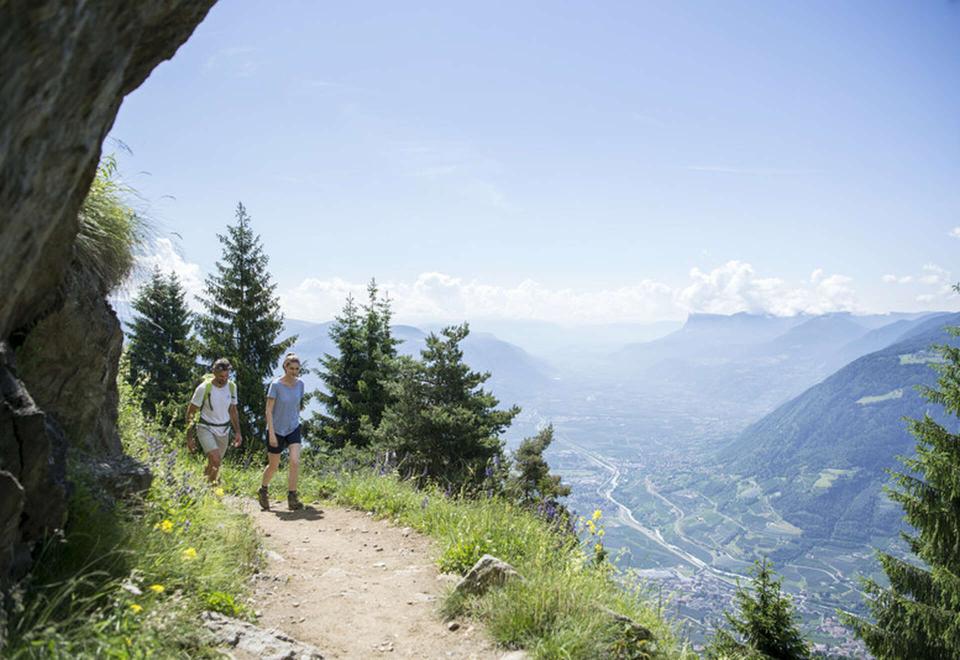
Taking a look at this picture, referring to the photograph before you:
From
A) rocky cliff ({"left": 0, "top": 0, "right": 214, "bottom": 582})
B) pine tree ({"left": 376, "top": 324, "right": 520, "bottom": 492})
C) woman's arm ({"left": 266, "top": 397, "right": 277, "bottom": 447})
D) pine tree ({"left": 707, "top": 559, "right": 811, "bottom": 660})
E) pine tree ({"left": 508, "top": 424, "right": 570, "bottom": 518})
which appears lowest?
pine tree ({"left": 508, "top": 424, "right": 570, "bottom": 518})

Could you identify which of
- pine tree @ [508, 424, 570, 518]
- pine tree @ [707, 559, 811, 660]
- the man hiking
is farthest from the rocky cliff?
pine tree @ [508, 424, 570, 518]

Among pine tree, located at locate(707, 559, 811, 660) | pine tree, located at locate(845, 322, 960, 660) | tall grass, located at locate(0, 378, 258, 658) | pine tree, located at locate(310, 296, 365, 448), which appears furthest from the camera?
pine tree, located at locate(310, 296, 365, 448)

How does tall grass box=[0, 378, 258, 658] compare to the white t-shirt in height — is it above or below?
below

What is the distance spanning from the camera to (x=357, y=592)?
5992 millimetres

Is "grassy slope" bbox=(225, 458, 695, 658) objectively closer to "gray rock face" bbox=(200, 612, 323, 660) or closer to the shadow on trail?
the shadow on trail

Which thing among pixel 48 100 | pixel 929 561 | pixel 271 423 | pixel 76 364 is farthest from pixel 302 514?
pixel 929 561

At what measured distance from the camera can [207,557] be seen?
16.3 ft

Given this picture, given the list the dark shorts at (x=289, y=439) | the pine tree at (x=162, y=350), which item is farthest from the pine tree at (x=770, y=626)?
the pine tree at (x=162, y=350)

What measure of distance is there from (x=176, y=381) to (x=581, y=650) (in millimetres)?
32210

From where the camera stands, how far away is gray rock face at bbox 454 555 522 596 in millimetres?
5324

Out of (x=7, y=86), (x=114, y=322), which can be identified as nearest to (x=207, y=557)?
(x=114, y=322)

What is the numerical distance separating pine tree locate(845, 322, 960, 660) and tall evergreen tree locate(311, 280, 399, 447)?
68.5 feet

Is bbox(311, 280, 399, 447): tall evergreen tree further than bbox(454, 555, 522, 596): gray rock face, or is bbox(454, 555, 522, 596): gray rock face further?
bbox(311, 280, 399, 447): tall evergreen tree

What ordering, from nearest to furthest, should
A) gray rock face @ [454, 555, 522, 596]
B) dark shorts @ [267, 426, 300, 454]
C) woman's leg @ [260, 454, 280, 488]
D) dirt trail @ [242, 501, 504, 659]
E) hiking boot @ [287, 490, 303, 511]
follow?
dirt trail @ [242, 501, 504, 659] → gray rock face @ [454, 555, 522, 596] → woman's leg @ [260, 454, 280, 488] → dark shorts @ [267, 426, 300, 454] → hiking boot @ [287, 490, 303, 511]
